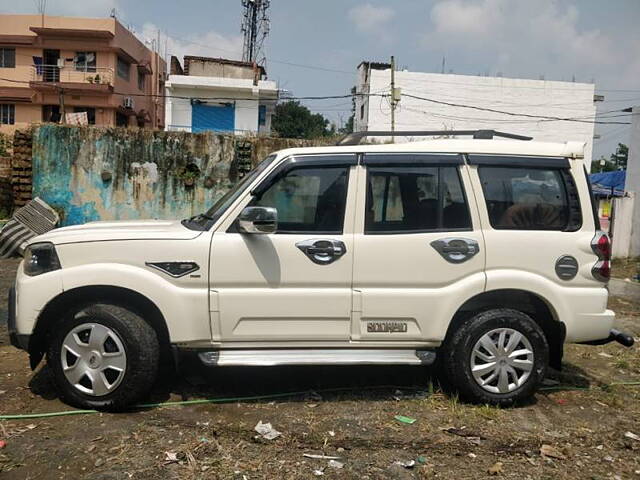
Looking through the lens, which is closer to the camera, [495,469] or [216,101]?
[495,469]

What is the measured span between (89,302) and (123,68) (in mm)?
36722

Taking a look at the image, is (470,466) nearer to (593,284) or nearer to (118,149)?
(593,284)

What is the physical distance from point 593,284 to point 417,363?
1.46 m

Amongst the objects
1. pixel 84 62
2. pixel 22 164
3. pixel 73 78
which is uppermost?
pixel 84 62

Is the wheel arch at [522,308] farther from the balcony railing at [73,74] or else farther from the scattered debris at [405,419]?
the balcony railing at [73,74]

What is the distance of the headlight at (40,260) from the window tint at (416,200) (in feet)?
7.51

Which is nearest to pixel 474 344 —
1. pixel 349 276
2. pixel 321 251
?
pixel 349 276

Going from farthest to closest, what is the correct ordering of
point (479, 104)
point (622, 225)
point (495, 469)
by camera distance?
point (479, 104) < point (622, 225) < point (495, 469)

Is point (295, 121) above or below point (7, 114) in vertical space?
above

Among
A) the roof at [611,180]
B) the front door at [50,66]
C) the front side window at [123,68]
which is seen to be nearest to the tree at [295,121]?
the front side window at [123,68]

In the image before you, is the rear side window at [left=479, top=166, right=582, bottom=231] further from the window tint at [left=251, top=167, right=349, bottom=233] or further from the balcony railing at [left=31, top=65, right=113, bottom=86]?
the balcony railing at [left=31, top=65, right=113, bottom=86]

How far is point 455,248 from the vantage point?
4008 millimetres

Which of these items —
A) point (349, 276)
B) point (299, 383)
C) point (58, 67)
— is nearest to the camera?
point (349, 276)

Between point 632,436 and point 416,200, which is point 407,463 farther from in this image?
point 416,200
